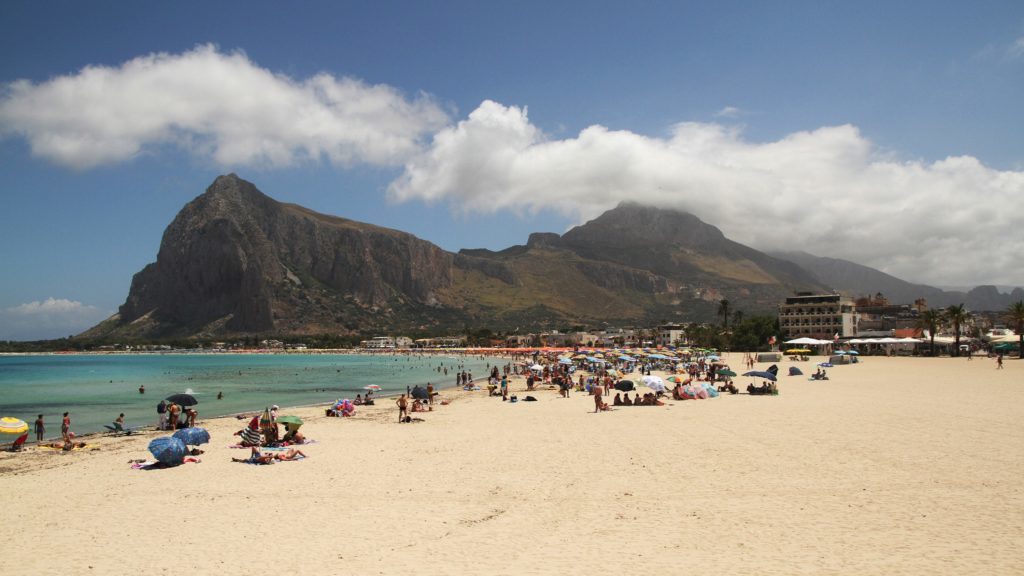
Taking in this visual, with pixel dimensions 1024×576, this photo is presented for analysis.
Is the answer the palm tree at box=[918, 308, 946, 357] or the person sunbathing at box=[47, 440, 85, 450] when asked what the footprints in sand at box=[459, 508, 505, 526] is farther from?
the palm tree at box=[918, 308, 946, 357]

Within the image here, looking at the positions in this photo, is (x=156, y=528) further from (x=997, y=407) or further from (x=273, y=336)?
(x=273, y=336)

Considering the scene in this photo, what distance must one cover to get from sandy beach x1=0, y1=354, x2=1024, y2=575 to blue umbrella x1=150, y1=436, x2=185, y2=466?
1.79 ft

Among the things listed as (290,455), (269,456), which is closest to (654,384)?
(290,455)

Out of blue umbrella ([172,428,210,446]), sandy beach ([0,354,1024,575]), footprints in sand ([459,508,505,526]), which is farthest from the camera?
blue umbrella ([172,428,210,446])

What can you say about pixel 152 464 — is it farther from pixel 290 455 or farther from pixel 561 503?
pixel 561 503

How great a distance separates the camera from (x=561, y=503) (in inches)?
418

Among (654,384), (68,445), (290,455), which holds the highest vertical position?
(654,384)

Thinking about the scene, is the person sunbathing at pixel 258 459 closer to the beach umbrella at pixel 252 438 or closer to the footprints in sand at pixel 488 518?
the beach umbrella at pixel 252 438

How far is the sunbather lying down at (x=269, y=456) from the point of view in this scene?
49.9 ft

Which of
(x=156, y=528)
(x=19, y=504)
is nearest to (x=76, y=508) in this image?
(x=19, y=504)

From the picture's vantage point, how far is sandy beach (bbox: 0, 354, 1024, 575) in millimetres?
7957

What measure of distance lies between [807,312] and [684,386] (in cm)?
9201

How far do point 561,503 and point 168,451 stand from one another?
10161 millimetres

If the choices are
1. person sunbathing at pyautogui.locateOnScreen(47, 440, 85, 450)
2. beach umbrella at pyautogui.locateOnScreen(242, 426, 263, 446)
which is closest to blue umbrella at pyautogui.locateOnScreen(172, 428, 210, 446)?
beach umbrella at pyautogui.locateOnScreen(242, 426, 263, 446)
